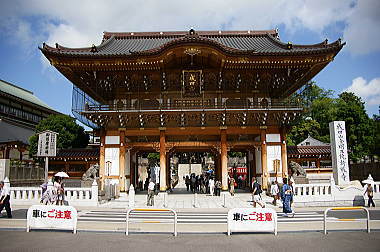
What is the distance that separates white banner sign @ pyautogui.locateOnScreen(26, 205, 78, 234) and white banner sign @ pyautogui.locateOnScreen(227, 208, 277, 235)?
4.90m

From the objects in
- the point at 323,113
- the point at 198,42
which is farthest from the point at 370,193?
the point at 323,113

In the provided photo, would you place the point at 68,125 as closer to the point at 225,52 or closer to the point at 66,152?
the point at 66,152

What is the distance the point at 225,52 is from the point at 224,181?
31.4ft

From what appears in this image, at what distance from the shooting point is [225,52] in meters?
20.7

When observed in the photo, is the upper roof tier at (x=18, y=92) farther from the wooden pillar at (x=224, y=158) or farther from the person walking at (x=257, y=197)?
the person walking at (x=257, y=197)

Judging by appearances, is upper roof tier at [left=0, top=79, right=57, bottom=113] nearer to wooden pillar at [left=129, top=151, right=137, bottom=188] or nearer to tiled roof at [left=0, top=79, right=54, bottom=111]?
tiled roof at [left=0, top=79, right=54, bottom=111]

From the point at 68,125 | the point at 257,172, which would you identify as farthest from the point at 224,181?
the point at 68,125

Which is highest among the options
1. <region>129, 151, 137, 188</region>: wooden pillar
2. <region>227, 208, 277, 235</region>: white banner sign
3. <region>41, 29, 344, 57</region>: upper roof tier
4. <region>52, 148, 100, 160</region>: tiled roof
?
<region>41, 29, 344, 57</region>: upper roof tier

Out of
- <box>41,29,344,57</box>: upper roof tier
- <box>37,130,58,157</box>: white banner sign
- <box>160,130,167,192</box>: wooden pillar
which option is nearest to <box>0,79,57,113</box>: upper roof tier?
<box>41,29,344,57</box>: upper roof tier

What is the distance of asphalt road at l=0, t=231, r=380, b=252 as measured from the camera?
291 inches

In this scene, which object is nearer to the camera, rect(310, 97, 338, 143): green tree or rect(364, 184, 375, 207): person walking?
rect(364, 184, 375, 207): person walking

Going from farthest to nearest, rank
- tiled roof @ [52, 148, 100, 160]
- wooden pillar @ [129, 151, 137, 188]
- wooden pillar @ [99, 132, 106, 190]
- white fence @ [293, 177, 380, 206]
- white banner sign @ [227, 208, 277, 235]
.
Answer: wooden pillar @ [129, 151, 137, 188] < tiled roof @ [52, 148, 100, 160] < wooden pillar @ [99, 132, 106, 190] < white fence @ [293, 177, 380, 206] < white banner sign @ [227, 208, 277, 235]

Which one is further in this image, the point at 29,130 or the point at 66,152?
the point at 29,130

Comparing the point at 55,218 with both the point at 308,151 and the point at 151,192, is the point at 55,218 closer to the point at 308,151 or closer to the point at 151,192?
the point at 151,192
